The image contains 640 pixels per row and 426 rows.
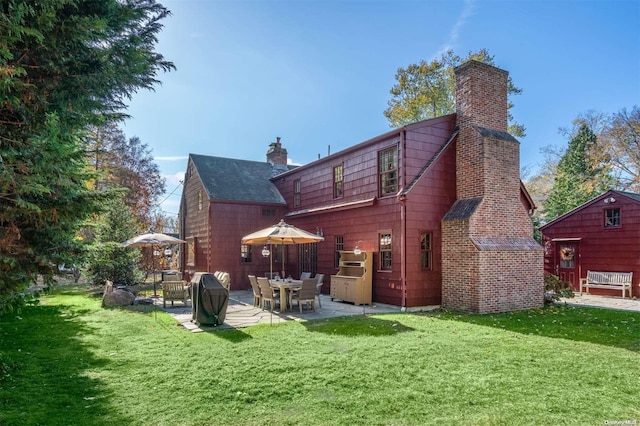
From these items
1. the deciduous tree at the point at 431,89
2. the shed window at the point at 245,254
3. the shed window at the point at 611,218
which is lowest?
the shed window at the point at 245,254

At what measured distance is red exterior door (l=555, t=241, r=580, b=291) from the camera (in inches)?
674

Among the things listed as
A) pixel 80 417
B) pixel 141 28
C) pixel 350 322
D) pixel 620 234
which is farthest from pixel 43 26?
pixel 620 234

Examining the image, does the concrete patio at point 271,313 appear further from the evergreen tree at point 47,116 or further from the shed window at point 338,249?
the evergreen tree at point 47,116

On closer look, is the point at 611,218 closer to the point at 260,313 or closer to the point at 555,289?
the point at 555,289

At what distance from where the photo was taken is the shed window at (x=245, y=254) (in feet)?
54.3

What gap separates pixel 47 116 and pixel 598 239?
19232 mm

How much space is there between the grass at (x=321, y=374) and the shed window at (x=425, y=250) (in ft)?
9.63

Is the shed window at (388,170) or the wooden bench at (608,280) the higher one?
the shed window at (388,170)

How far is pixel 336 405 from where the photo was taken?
4.20 metres

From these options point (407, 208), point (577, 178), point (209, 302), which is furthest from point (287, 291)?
point (577, 178)

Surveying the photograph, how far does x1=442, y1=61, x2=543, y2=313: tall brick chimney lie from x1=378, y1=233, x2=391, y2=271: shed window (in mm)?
1588

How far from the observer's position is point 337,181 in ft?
46.9

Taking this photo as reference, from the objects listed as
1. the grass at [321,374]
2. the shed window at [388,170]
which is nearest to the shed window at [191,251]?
the grass at [321,374]

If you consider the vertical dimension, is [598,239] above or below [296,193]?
below
